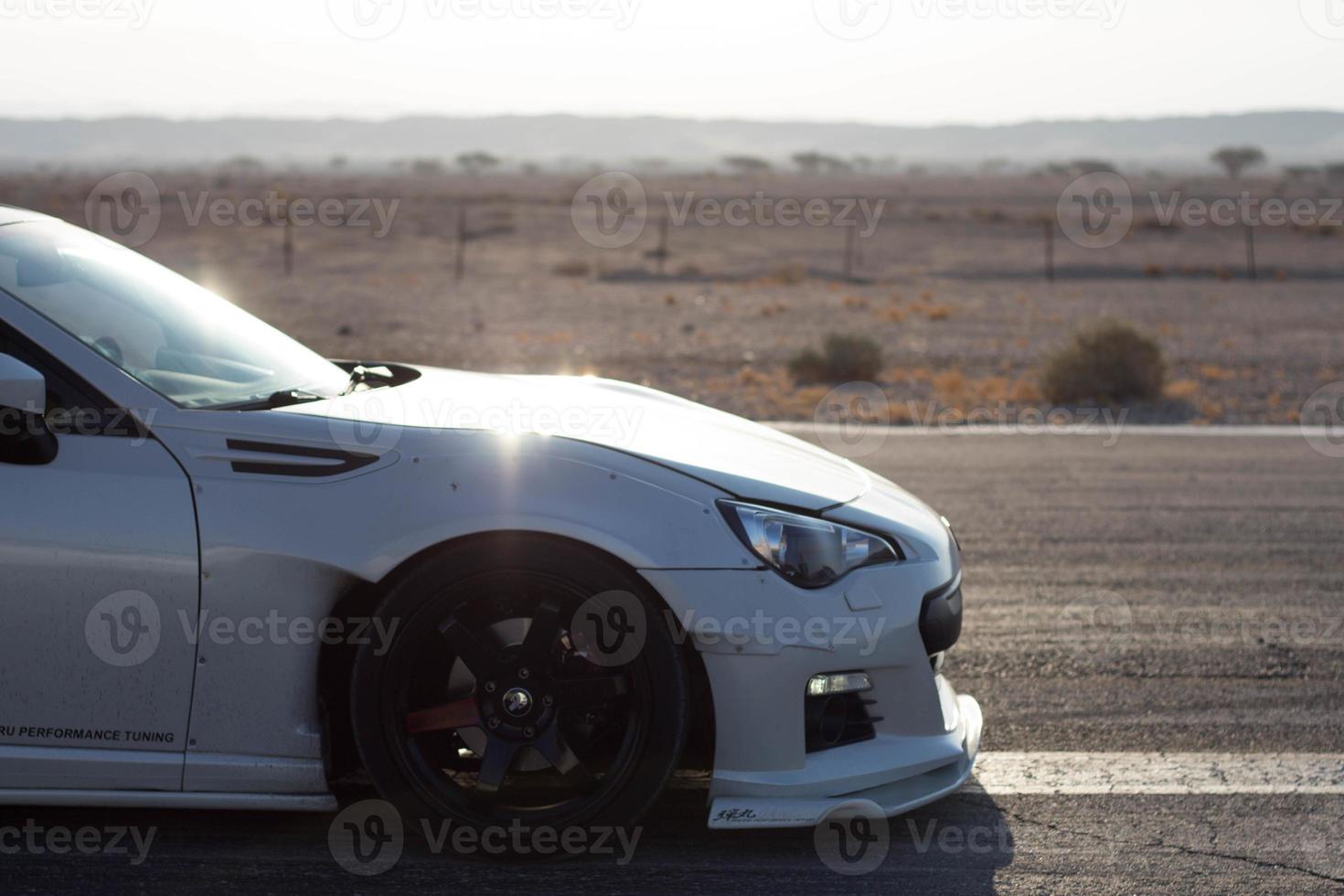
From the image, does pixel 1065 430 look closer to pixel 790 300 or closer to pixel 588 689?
pixel 588 689

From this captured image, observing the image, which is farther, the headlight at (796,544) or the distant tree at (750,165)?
the distant tree at (750,165)

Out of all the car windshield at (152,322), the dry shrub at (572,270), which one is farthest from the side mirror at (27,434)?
the dry shrub at (572,270)

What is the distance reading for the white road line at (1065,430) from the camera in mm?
10906

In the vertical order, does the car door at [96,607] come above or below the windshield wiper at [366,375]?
below

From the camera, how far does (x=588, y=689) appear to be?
328 centimetres

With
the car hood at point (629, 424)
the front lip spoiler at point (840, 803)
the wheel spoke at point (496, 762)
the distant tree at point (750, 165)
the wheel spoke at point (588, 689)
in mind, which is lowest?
the front lip spoiler at point (840, 803)

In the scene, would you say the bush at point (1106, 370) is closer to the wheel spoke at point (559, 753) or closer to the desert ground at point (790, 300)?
the desert ground at point (790, 300)

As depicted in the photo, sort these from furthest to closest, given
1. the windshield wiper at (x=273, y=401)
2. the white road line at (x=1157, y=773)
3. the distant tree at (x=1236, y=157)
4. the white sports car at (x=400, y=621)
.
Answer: the distant tree at (x=1236, y=157), the white road line at (x=1157, y=773), the windshield wiper at (x=273, y=401), the white sports car at (x=400, y=621)

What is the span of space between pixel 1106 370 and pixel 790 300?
13.7 meters

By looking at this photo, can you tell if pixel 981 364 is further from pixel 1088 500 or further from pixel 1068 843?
pixel 1068 843

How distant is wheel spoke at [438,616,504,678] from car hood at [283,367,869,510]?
0.54 metres

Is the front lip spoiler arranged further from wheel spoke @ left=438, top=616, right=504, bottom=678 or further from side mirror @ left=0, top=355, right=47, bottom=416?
side mirror @ left=0, top=355, right=47, bottom=416

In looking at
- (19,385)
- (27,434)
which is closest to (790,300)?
(27,434)

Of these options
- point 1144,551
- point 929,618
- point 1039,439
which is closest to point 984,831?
point 929,618
